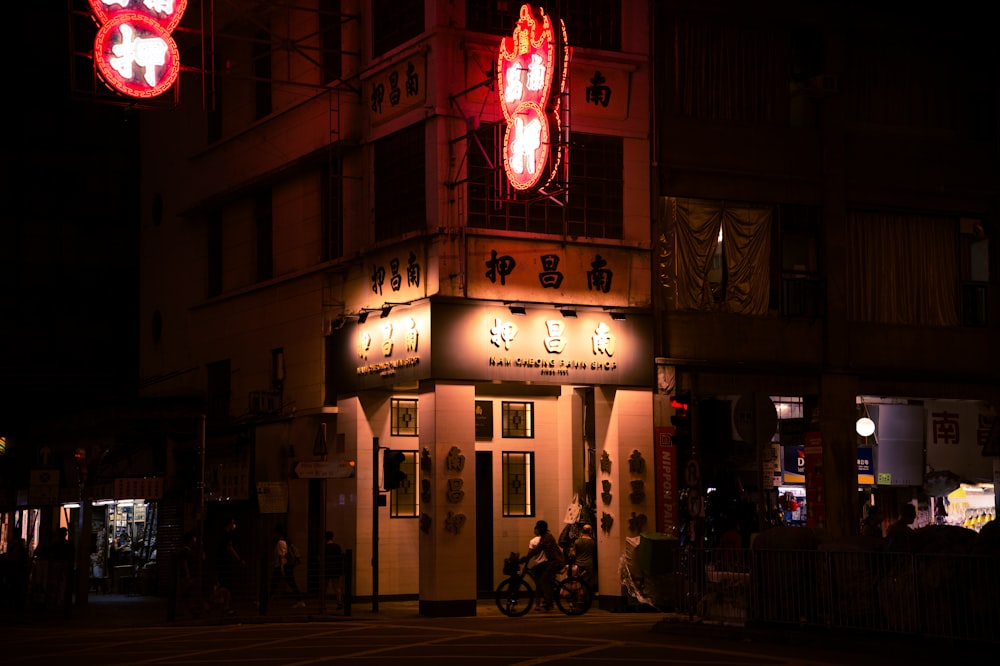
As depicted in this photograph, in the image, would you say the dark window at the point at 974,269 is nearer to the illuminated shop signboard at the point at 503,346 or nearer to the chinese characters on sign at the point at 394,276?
the illuminated shop signboard at the point at 503,346

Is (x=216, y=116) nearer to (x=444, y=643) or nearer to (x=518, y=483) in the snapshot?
(x=518, y=483)

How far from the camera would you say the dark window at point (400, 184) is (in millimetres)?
28672

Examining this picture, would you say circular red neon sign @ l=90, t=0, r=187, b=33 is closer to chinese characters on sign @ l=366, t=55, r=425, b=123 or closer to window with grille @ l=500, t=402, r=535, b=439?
chinese characters on sign @ l=366, t=55, r=425, b=123

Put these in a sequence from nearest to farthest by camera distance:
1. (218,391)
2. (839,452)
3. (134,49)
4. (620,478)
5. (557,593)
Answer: (134,49), (557,593), (620,478), (839,452), (218,391)

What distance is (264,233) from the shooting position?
3547 centimetres

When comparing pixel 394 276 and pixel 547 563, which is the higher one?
pixel 394 276

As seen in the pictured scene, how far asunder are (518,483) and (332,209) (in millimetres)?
7276

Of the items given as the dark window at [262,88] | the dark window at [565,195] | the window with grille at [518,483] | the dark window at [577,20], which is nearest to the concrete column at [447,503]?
the dark window at [565,195]

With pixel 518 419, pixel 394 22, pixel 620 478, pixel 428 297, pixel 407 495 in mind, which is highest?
pixel 394 22

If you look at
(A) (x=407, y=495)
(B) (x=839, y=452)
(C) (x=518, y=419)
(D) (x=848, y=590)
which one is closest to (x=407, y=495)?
(A) (x=407, y=495)

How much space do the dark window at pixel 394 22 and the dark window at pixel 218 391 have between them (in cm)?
1021

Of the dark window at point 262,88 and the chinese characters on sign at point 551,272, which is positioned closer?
the chinese characters on sign at point 551,272

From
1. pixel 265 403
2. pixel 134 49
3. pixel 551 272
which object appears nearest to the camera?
pixel 134 49

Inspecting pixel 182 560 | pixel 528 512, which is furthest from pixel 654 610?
pixel 182 560
